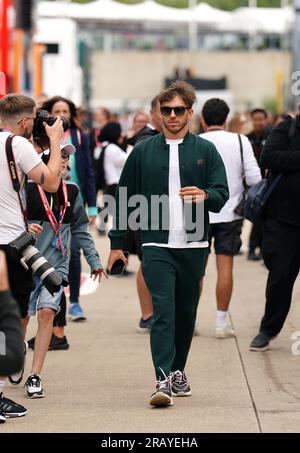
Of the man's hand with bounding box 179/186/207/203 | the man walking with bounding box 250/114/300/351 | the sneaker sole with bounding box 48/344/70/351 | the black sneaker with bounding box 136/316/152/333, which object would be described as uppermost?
the man's hand with bounding box 179/186/207/203

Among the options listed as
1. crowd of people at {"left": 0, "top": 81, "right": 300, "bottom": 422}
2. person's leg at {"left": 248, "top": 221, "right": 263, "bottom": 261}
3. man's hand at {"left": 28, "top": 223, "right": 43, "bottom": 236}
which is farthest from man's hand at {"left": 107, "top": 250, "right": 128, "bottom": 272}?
person's leg at {"left": 248, "top": 221, "right": 263, "bottom": 261}

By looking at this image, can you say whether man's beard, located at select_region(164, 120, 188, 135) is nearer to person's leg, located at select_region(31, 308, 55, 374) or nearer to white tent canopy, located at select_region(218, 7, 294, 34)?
person's leg, located at select_region(31, 308, 55, 374)

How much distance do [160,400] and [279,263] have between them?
7.22 ft

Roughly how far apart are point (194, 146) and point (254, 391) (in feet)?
5.19

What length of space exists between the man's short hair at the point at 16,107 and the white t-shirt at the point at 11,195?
188 millimetres

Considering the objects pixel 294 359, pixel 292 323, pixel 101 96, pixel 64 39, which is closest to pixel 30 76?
pixel 64 39

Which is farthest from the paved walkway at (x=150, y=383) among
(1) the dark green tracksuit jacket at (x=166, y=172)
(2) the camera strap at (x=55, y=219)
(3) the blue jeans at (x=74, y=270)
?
(1) the dark green tracksuit jacket at (x=166, y=172)

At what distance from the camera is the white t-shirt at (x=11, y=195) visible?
733 cm

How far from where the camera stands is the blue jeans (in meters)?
11.0

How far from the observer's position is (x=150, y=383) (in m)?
8.59

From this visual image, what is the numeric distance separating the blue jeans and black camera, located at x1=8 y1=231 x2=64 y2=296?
3595mm

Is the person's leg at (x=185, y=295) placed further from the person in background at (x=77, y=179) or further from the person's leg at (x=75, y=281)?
the person in background at (x=77, y=179)

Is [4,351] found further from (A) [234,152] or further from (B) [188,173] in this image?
(A) [234,152]

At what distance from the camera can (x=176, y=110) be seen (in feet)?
26.1
